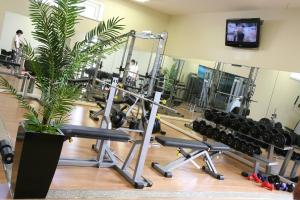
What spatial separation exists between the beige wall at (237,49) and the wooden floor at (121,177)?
199cm

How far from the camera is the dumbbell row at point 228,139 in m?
4.88

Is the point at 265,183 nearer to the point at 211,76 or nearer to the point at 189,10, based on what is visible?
the point at 211,76

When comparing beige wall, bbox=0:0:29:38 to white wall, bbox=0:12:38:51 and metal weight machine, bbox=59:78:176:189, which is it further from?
metal weight machine, bbox=59:78:176:189

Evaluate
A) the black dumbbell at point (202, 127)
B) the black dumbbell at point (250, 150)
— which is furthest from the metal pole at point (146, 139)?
the black dumbbell at point (202, 127)

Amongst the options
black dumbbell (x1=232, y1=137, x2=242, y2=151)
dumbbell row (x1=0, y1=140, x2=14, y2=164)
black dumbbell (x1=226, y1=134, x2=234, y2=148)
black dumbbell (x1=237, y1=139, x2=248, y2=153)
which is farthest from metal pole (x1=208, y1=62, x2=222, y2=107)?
dumbbell row (x1=0, y1=140, x2=14, y2=164)

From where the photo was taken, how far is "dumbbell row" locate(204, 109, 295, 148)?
464 cm

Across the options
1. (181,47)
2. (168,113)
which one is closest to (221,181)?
(168,113)

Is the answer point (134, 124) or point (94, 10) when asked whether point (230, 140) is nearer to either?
point (134, 124)

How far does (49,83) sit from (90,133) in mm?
840

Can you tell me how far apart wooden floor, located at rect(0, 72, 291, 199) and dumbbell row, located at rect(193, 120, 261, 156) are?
0.32m

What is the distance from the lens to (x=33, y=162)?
233 centimetres

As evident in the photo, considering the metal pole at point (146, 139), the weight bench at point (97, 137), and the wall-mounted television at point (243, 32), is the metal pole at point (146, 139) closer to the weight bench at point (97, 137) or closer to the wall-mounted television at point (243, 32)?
the weight bench at point (97, 137)

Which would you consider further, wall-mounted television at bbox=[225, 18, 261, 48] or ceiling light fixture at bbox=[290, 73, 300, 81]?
wall-mounted television at bbox=[225, 18, 261, 48]

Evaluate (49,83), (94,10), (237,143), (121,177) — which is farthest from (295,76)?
(94,10)
